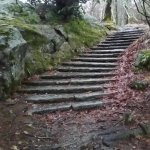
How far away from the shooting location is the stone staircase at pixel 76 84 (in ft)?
24.3

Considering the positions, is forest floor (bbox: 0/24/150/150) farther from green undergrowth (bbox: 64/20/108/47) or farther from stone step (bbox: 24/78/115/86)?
green undergrowth (bbox: 64/20/108/47)

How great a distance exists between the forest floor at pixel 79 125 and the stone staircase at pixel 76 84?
10.4 inches

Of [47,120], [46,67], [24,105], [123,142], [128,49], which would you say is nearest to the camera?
[123,142]

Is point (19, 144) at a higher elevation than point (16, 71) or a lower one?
lower

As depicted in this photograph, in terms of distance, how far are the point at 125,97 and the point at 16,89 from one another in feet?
8.98

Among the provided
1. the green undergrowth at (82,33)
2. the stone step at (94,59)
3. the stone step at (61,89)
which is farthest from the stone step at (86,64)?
the stone step at (61,89)

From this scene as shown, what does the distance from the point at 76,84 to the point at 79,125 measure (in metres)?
2.38

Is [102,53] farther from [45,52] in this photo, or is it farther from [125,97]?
[125,97]

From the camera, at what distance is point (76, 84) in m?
8.61

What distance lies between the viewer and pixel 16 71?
8.16 m

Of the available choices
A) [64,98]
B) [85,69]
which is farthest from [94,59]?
[64,98]

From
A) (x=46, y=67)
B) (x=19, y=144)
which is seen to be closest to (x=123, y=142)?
(x=19, y=144)

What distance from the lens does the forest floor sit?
5.34 metres

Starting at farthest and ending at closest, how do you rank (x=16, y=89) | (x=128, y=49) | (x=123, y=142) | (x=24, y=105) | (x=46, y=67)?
(x=128, y=49), (x=46, y=67), (x=16, y=89), (x=24, y=105), (x=123, y=142)
